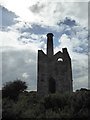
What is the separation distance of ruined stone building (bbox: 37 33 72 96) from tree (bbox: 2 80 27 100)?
4.03 metres

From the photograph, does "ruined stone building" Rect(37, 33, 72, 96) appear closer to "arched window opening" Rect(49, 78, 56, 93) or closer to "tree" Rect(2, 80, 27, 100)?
"arched window opening" Rect(49, 78, 56, 93)

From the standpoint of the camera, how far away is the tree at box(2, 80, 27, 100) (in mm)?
28875

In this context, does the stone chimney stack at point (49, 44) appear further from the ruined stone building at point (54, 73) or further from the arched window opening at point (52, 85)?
the arched window opening at point (52, 85)

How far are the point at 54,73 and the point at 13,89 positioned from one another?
252 inches

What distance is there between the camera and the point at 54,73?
92.9 feet

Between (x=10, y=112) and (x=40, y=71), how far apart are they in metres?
12.9

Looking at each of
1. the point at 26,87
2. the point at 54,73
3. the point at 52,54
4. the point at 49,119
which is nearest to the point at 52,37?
the point at 52,54

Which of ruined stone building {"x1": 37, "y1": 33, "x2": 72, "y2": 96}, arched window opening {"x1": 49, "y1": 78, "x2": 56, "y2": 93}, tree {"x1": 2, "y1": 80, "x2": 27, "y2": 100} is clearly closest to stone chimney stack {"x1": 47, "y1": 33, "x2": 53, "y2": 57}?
ruined stone building {"x1": 37, "y1": 33, "x2": 72, "y2": 96}

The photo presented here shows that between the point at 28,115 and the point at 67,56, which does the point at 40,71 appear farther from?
the point at 28,115

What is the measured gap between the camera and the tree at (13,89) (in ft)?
94.7

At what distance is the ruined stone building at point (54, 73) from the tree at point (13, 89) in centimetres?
403

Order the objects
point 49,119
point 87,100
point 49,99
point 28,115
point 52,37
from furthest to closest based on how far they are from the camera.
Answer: point 52,37 → point 49,99 → point 87,100 → point 28,115 → point 49,119

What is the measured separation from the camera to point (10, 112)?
15.5 m

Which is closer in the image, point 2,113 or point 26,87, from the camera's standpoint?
point 2,113
